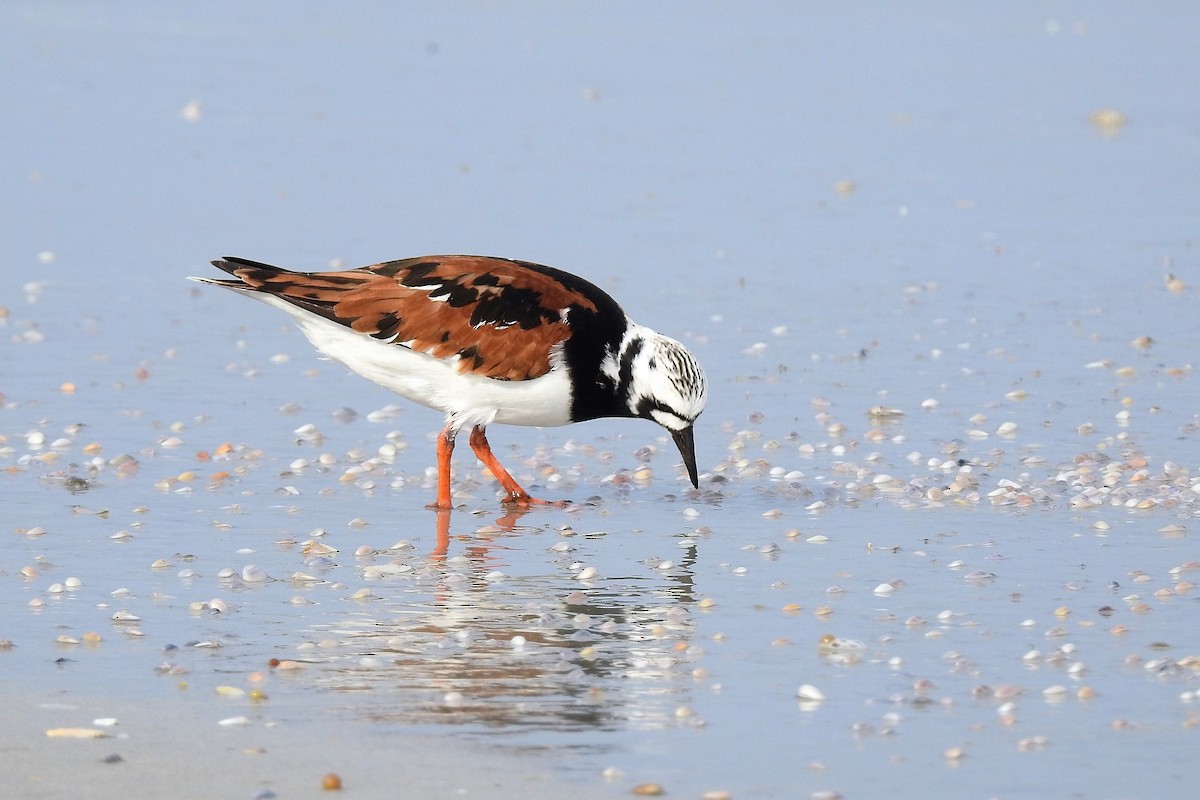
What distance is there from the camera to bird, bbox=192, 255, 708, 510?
11.0 m

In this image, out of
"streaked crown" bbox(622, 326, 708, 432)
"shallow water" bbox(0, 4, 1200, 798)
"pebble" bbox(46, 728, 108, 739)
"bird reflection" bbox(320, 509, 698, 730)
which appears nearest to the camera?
"pebble" bbox(46, 728, 108, 739)

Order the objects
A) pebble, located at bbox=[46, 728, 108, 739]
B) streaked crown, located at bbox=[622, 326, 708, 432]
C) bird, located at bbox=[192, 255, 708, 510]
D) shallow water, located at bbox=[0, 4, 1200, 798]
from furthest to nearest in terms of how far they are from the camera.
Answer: bird, located at bbox=[192, 255, 708, 510], streaked crown, located at bbox=[622, 326, 708, 432], shallow water, located at bbox=[0, 4, 1200, 798], pebble, located at bbox=[46, 728, 108, 739]

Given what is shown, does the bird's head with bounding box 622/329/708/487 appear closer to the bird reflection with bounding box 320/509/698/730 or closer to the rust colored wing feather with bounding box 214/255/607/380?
the rust colored wing feather with bounding box 214/255/607/380

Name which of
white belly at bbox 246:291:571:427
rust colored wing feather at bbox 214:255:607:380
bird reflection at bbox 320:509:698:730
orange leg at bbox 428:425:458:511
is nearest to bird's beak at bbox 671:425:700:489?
white belly at bbox 246:291:571:427

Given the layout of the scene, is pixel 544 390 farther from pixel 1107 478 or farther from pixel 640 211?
pixel 640 211

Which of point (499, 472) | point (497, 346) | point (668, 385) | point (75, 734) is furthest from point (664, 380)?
point (75, 734)

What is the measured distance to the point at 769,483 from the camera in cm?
1148

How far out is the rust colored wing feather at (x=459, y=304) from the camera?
1098cm

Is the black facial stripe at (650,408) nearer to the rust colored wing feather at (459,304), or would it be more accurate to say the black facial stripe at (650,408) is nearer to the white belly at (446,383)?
the white belly at (446,383)

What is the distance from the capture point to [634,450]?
489 inches

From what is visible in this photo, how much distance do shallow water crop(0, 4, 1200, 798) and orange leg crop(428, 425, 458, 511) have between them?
0.51ft

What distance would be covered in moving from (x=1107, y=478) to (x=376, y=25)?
21727 mm

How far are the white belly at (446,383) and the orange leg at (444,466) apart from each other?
0.09m

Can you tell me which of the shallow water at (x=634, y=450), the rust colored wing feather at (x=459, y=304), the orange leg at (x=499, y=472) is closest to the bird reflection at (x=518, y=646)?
the shallow water at (x=634, y=450)
